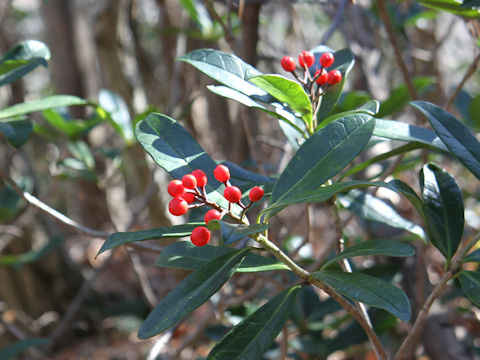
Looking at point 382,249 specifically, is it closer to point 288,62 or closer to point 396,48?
point 288,62

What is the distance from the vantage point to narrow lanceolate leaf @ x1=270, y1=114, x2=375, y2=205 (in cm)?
63

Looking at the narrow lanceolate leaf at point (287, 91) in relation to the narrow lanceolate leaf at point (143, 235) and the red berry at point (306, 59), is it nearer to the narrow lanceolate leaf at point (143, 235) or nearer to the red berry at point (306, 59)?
the red berry at point (306, 59)

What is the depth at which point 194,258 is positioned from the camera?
0.79m

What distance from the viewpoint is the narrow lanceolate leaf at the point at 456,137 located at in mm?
674

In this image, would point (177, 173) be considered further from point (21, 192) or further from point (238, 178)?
point (21, 192)

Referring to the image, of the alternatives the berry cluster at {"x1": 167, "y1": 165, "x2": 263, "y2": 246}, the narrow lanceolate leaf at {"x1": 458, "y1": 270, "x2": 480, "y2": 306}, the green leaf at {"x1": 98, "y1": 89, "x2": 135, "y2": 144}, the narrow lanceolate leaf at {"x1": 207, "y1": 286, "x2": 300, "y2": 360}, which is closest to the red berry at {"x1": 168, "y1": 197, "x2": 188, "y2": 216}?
the berry cluster at {"x1": 167, "y1": 165, "x2": 263, "y2": 246}

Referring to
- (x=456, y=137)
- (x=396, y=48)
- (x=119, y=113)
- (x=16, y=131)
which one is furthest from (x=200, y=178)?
(x=119, y=113)

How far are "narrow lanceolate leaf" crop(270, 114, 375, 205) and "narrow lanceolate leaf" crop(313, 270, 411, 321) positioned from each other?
135 millimetres

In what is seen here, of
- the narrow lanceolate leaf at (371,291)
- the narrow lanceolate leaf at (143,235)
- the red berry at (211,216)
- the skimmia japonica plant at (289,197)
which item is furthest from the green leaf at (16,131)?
the narrow lanceolate leaf at (371,291)

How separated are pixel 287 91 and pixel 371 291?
0.30m

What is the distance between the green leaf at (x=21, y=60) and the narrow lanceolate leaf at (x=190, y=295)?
1.82 ft

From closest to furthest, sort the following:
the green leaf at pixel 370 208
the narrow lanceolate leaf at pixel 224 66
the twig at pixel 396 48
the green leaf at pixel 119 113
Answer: the narrow lanceolate leaf at pixel 224 66, the green leaf at pixel 370 208, the twig at pixel 396 48, the green leaf at pixel 119 113

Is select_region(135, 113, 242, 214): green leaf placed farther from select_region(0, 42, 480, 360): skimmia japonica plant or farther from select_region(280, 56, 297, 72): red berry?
select_region(280, 56, 297, 72): red berry

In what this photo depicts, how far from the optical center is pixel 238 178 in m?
0.77
